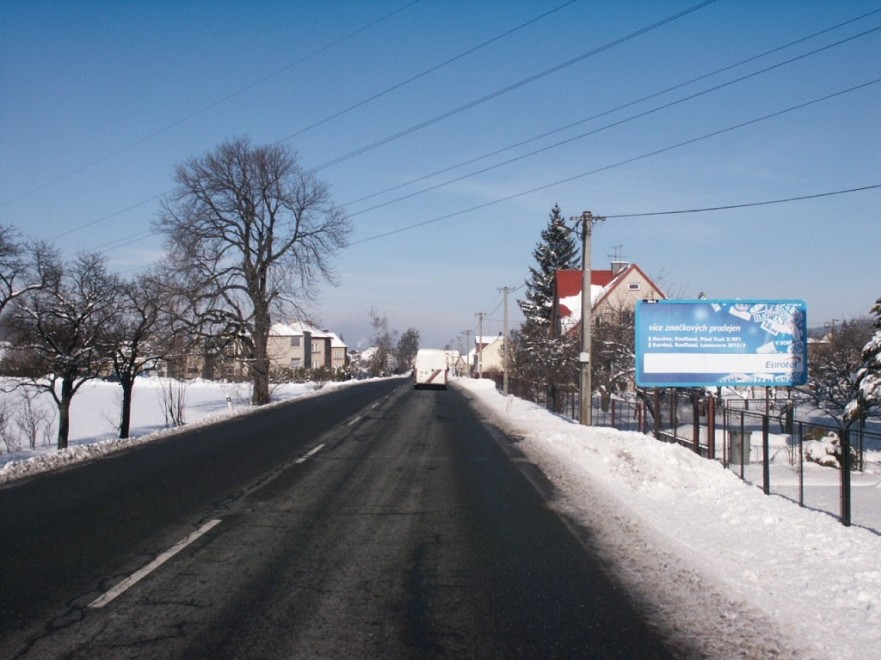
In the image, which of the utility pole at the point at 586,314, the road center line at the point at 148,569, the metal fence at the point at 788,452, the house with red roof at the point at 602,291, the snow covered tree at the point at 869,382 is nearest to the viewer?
the road center line at the point at 148,569

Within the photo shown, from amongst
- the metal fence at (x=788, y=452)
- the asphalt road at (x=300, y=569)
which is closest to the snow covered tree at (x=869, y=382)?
the metal fence at (x=788, y=452)

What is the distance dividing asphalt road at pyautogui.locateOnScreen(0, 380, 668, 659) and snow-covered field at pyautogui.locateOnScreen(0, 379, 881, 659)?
460 mm

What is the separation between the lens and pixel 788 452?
1706 centimetres

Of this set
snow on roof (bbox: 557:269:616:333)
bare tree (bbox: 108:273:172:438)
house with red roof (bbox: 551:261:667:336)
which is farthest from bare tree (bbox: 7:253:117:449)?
snow on roof (bbox: 557:269:616:333)

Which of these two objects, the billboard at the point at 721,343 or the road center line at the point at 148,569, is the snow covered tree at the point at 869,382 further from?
the road center line at the point at 148,569

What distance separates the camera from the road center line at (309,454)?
14834mm

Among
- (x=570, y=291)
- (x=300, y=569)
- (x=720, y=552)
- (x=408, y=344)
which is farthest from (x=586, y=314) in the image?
(x=408, y=344)

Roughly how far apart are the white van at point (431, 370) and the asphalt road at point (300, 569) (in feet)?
140

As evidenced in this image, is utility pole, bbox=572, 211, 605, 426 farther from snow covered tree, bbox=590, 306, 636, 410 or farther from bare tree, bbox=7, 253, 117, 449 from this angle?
bare tree, bbox=7, 253, 117, 449

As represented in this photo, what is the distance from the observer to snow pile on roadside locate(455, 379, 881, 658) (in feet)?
17.8

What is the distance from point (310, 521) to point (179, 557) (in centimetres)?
204

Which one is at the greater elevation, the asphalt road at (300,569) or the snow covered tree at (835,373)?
the snow covered tree at (835,373)

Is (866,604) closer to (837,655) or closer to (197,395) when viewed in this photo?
Answer: (837,655)

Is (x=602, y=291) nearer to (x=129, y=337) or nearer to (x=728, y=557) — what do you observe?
(x=129, y=337)
